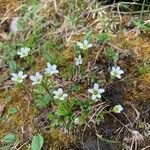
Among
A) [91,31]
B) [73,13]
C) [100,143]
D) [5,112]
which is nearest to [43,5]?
[73,13]

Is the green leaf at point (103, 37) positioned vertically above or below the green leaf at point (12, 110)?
above

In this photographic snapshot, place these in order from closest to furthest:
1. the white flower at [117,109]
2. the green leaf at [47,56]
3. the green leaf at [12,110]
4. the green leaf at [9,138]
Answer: the white flower at [117,109] → the green leaf at [9,138] → the green leaf at [12,110] → the green leaf at [47,56]

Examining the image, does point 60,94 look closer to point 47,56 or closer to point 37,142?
point 37,142

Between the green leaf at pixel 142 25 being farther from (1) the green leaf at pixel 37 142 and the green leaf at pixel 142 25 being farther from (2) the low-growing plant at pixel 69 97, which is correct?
(1) the green leaf at pixel 37 142

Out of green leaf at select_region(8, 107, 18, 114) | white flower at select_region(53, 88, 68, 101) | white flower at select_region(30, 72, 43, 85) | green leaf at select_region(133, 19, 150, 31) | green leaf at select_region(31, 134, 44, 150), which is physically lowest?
green leaf at select_region(31, 134, 44, 150)

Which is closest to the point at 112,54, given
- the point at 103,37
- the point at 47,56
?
the point at 103,37

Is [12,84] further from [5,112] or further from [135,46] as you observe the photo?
[135,46]

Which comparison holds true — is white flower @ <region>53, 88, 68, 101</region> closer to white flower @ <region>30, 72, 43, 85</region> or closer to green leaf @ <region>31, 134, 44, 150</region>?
white flower @ <region>30, 72, 43, 85</region>

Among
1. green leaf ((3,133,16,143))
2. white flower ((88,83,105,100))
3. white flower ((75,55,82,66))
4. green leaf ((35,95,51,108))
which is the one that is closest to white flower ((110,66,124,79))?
white flower ((88,83,105,100))

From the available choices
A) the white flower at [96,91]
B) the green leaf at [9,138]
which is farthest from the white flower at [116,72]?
the green leaf at [9,138]
